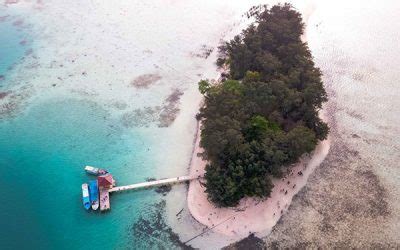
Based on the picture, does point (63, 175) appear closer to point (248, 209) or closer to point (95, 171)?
point (95, 171)

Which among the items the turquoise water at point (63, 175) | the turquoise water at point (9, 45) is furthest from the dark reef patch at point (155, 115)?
the turquoise water at point (9, 45)

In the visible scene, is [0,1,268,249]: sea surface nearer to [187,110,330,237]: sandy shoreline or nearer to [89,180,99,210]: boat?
[89,180,99,210]: boat

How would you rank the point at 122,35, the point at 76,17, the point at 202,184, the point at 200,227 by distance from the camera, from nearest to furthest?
the point at 200,227, the point at 202,184, the point at 122,35, the point at 76,17

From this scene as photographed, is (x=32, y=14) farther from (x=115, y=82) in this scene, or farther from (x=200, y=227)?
(x=200, y=227)

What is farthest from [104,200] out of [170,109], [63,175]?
[170,109]

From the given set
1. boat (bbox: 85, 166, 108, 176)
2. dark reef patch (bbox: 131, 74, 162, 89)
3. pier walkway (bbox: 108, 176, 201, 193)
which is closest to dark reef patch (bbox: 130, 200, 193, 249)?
pier walkway (bbox: 108, 176, 201, 193)

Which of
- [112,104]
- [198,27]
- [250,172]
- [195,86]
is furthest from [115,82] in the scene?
[250,172]
